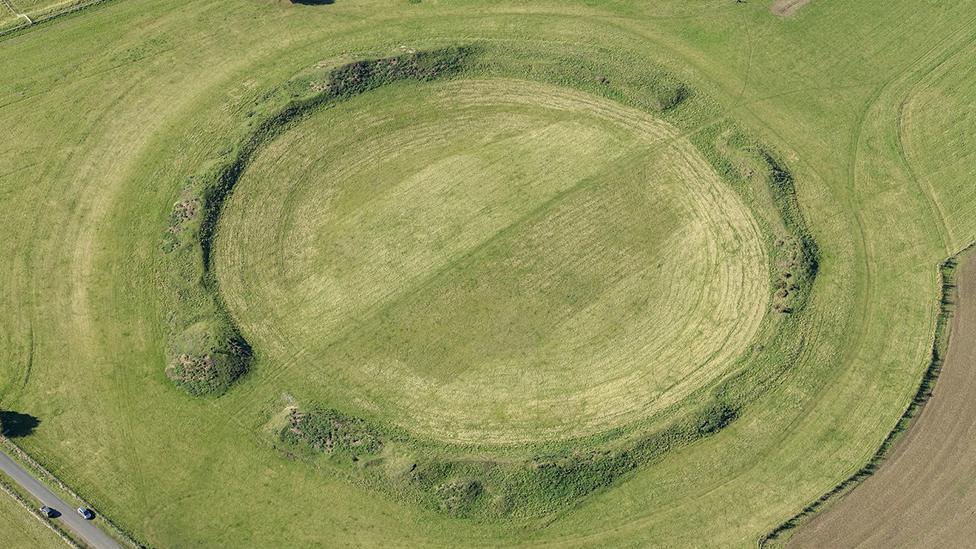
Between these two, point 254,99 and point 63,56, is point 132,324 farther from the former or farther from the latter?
point 63,56

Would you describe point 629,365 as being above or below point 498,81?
below

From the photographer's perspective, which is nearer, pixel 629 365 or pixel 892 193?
pixel 629 365

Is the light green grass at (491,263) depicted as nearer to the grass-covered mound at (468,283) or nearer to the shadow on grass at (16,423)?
the grass-covered mound at (468,283)

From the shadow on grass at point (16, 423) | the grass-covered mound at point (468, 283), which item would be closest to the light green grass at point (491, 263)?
the grass-covered mound at point (468, 283)

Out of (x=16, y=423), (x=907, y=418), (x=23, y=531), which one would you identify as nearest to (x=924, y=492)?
(x=907, y=418)

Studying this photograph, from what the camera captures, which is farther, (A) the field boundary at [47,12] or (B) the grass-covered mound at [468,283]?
(A) the field boundary at [47,12]

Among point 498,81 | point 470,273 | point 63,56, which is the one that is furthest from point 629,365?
point 63,56
